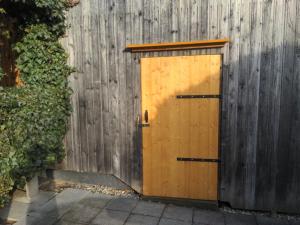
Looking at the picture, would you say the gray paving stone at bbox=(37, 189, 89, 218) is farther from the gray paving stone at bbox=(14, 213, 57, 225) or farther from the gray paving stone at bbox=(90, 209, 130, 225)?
the gray paving stone at bbox=(90, 209, 130, 225)

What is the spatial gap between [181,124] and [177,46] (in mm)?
1067

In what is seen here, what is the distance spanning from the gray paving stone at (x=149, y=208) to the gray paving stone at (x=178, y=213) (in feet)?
0.31

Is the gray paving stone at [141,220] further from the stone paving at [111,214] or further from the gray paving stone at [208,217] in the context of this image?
the gray paving stone at [208,217]

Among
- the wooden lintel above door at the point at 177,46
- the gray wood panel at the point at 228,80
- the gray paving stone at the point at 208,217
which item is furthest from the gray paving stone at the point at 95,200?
the wooden lintel above door at the point at 177,46

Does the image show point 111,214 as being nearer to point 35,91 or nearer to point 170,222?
point 170,222

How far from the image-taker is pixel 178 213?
3.44 meters

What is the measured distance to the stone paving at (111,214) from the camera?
126 inches

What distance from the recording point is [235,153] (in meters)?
3.46

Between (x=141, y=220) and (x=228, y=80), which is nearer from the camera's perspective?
(x=141, y=220)

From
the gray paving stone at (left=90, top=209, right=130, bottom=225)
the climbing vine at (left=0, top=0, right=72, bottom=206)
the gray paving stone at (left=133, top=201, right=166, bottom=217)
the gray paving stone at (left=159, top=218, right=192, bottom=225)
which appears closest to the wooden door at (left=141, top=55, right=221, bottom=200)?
the gray paving stone at (left=133, top=201, right=166, bottom=217)

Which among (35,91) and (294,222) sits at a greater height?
(35,91)

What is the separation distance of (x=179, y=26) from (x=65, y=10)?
183 centimetres

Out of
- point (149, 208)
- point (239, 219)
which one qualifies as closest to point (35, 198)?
point (149, 208)

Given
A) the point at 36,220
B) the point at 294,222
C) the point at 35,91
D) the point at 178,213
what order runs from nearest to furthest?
the point at 36,220 < the point at 294,222 < the point at 178,213 < the point at 35,91
